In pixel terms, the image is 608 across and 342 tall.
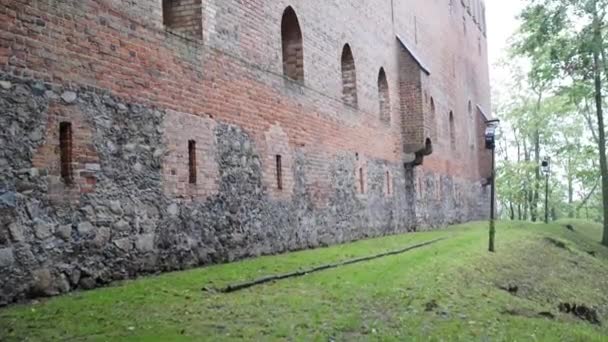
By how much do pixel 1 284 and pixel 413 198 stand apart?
17347 millimetres

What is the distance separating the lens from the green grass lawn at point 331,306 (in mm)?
6238

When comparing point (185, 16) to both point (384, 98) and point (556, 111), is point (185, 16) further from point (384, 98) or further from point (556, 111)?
point (556, 111)

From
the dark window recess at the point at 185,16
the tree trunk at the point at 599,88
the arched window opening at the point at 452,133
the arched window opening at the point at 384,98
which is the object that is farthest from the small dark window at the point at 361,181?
the arched window opening at the point at 452,133

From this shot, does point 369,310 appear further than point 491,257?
No

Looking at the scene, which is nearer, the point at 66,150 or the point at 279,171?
the point at 66,150

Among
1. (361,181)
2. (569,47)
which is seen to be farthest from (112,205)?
(569,47)

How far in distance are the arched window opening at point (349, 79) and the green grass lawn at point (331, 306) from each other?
603 cm

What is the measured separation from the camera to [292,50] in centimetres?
1514

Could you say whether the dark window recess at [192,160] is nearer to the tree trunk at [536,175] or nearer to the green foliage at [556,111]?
the green foliage at [556,111]

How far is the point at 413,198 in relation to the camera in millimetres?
22891

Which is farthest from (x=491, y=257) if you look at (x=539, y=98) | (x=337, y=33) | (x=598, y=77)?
(x=539, y=98)

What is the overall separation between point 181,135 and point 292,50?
569 cm

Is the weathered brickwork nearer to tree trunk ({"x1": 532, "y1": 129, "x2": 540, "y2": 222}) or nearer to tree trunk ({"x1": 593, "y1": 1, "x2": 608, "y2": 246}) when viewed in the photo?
tree trunk ({"x1": 593, "y1": 1, "x2": 608, "y2": 246})

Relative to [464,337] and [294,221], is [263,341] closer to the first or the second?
[464,337]
